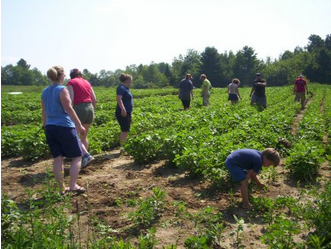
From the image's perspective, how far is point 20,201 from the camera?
4527 mm

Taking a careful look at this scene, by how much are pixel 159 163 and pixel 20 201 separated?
2.87m

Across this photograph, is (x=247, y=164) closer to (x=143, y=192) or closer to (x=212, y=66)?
(x=143, y=192)

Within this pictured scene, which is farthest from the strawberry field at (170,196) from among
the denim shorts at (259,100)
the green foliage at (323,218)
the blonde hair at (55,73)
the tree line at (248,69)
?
the tree line at (248,69)

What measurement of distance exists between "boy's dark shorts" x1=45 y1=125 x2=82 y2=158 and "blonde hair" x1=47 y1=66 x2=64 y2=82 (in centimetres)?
69

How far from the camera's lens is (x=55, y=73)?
4445mm

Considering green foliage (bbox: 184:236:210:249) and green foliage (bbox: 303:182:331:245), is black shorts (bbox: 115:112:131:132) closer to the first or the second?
green foliage (bbox: 184:236:210:249)

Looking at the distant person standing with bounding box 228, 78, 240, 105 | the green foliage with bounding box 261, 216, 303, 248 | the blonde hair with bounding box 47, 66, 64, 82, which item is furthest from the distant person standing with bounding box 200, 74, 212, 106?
the green foliage with bounding box 261, 216, 303, 248

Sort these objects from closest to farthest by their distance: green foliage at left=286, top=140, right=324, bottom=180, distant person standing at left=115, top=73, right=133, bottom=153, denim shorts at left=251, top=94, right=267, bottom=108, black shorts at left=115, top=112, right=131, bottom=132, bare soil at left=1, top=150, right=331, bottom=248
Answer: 1. bare soil at left=1, top=150, right=331, bottom=248
2. green foliage at left=286, top=140, right=324, bottom=180
3. distant person standing at left=115, top=73, right=133, bottom=153
4. black shorts at left=115, top=112, right=131, bottom=132
5. denim shorts at left=251, top=94, right=267, bottom=108

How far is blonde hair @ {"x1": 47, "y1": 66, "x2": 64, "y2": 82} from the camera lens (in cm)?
442

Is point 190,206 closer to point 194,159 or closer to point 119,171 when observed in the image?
point 194,159

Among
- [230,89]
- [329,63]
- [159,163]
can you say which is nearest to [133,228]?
[159,163]

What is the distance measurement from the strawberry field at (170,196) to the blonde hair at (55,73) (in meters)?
1.46

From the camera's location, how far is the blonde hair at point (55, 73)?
4.42 meters

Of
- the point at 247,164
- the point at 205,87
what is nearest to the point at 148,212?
the point at 247,164
